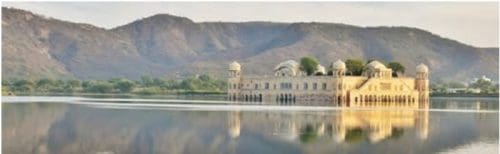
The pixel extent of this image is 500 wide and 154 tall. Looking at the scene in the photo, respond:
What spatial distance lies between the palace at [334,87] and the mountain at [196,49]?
73.7 m

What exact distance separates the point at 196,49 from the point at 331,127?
159 metres

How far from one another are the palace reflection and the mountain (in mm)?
101815

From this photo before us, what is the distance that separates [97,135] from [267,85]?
118 ft

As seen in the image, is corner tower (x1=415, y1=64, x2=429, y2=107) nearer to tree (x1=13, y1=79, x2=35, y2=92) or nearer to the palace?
the palace

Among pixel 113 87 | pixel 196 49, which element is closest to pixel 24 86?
pixel 113 87

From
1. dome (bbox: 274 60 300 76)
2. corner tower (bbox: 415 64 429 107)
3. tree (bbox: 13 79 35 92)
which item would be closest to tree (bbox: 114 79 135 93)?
tree (bbox: 13 79 35 92)

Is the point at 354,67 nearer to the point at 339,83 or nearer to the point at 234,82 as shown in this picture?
the point at 339,83

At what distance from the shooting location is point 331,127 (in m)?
23.6

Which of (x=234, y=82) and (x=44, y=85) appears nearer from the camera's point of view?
(x=234, y=82)

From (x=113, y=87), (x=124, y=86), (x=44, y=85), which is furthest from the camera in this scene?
(x=44, y=85)

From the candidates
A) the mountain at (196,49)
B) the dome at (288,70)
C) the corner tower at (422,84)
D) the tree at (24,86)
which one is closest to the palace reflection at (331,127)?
the dome at (288,70)

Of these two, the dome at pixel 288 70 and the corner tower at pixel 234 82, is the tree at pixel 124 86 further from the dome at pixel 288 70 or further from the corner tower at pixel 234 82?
the dome at pixel 288 70

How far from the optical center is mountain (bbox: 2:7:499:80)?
473 ft

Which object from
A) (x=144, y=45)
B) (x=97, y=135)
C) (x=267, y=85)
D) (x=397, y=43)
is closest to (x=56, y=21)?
(x=144, y=45)
